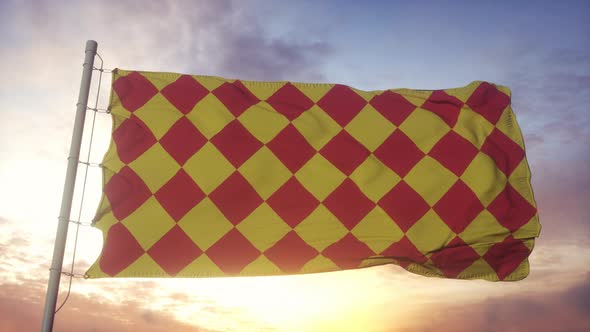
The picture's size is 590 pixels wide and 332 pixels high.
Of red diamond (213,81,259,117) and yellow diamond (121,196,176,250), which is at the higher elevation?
red diamond (213,81,259,117)

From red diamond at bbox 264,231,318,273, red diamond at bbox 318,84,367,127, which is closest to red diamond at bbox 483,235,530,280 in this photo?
red diamond at bbox 264,231,318,273

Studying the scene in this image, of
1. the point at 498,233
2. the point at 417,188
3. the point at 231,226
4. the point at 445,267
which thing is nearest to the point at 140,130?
the point at 231,226

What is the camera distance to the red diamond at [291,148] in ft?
23.4

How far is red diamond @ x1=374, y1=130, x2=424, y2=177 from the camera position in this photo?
7316 millimetres

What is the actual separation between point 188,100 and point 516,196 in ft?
14.9

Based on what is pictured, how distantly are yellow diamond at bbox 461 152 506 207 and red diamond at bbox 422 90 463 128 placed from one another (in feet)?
2.28

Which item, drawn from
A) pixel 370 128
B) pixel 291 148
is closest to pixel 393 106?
pixel 370 128

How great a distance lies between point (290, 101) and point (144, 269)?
295cm

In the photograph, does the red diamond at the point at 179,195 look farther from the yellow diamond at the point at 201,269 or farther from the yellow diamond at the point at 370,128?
the yellow diamond at the point at 370,128

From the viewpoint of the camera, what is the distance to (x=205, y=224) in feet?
21.8

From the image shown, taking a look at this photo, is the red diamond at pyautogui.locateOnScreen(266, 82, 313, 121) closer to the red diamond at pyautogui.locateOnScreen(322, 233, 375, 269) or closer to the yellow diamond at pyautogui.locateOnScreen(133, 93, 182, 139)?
the yellow diamond at pyautogui.locateOnScreen(133, 93, 182, 139)

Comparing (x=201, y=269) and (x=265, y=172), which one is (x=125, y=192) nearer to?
(x=201, y=269)

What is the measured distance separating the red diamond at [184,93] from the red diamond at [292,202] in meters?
1.65

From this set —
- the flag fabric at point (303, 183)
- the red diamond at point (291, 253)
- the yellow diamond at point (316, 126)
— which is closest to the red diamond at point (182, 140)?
the flag fabric at point (303, 183)
